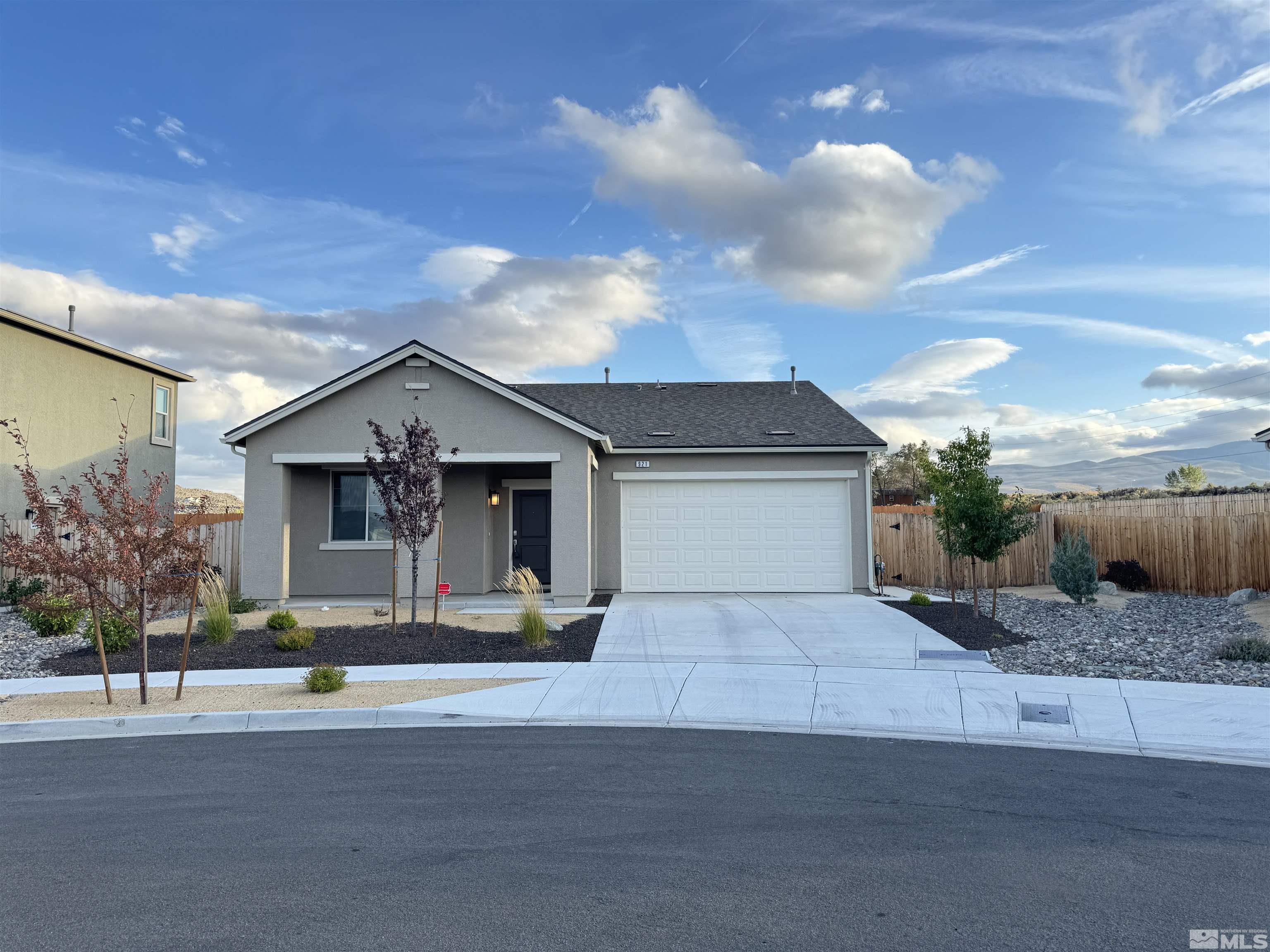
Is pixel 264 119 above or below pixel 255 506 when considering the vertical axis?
above

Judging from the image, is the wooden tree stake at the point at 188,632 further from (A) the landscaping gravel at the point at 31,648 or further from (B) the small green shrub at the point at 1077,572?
(B) the small green shrub at the point at 1077,572

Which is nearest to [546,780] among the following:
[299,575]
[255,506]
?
[255,506]

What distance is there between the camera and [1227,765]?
22.1 feet

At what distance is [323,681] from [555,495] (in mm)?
7028

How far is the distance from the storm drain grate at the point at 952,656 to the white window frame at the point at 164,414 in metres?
21.4

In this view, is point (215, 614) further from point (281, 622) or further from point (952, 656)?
point (952, 656)

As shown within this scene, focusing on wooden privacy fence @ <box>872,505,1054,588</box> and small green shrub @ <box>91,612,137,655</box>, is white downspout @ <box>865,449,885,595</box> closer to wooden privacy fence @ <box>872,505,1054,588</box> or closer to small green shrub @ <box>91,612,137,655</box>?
wooden privacy fence @ <box>872,505,1054,588</box>

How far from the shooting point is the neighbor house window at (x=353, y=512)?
56.3 feet

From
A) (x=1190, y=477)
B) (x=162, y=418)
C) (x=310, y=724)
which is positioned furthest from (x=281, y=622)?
(x=1190, y=477)

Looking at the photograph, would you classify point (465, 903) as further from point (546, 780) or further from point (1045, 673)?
point (1045, 673)

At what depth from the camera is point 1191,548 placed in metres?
18.6

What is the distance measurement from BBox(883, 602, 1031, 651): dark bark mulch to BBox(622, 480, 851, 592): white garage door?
9.20 feet

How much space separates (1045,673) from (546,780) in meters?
6.72

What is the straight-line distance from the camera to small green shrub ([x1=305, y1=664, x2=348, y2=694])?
29.9ft
